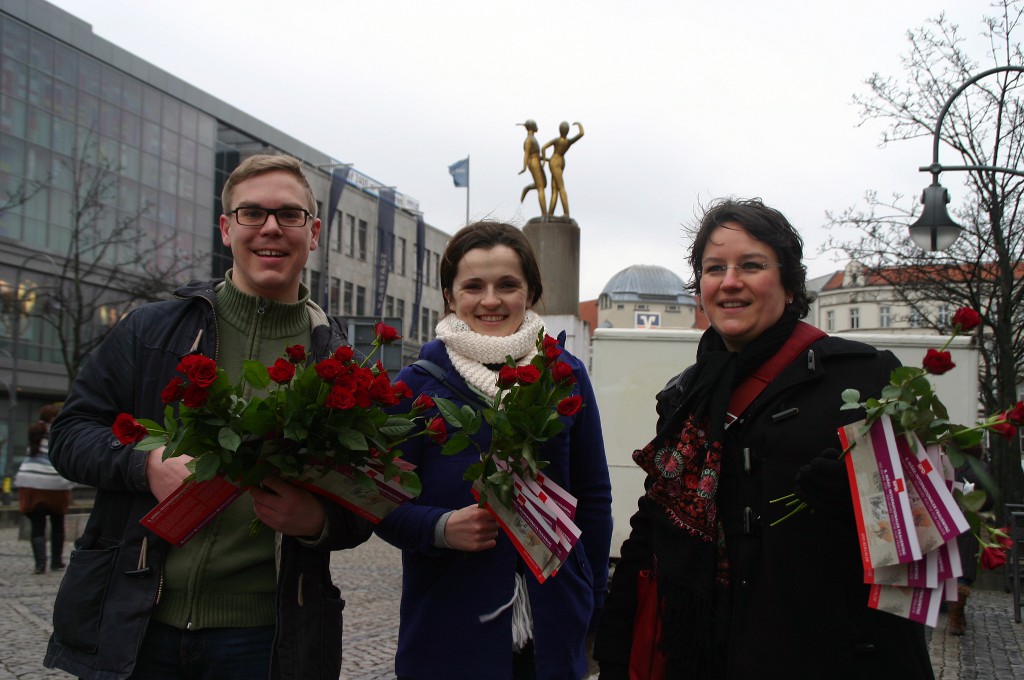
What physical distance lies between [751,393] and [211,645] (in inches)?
60.6

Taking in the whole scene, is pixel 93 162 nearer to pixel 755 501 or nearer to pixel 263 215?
pixel 263 215

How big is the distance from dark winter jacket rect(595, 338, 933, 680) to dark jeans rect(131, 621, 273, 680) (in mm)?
1141

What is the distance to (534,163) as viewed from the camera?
16453mm

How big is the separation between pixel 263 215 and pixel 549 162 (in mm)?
13874

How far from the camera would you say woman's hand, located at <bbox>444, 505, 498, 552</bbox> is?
8.47 ft

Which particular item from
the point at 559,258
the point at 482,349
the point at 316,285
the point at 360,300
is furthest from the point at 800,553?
the point at 360,300

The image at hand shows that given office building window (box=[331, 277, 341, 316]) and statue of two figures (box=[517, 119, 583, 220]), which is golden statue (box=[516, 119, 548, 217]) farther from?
office building window (box=[331, 277, 341, 316])

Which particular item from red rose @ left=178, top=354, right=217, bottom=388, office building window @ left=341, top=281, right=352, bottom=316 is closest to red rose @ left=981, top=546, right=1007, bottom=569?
red rose @ left=178, top=354, right=217, bottom=388

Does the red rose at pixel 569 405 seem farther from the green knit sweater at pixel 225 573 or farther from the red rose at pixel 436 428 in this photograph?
the green knit sweater at pixel 225 573

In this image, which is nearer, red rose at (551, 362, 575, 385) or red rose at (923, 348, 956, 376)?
red rose at (923, 348, 956, 376)

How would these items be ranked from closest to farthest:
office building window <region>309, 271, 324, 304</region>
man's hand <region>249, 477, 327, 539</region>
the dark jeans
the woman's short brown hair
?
man's hand <region>249, 477, 327, 539</region> → the dark jeans → the woman's short brown hair → office building window <region>309, 271, 324, 304</region>

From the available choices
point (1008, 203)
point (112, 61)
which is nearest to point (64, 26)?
point (112, 61)

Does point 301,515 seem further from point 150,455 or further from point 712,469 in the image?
point 712,469

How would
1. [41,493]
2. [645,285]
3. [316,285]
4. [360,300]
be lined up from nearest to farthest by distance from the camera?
[41,493]
[316,285]
[360,300]
[645,285]
